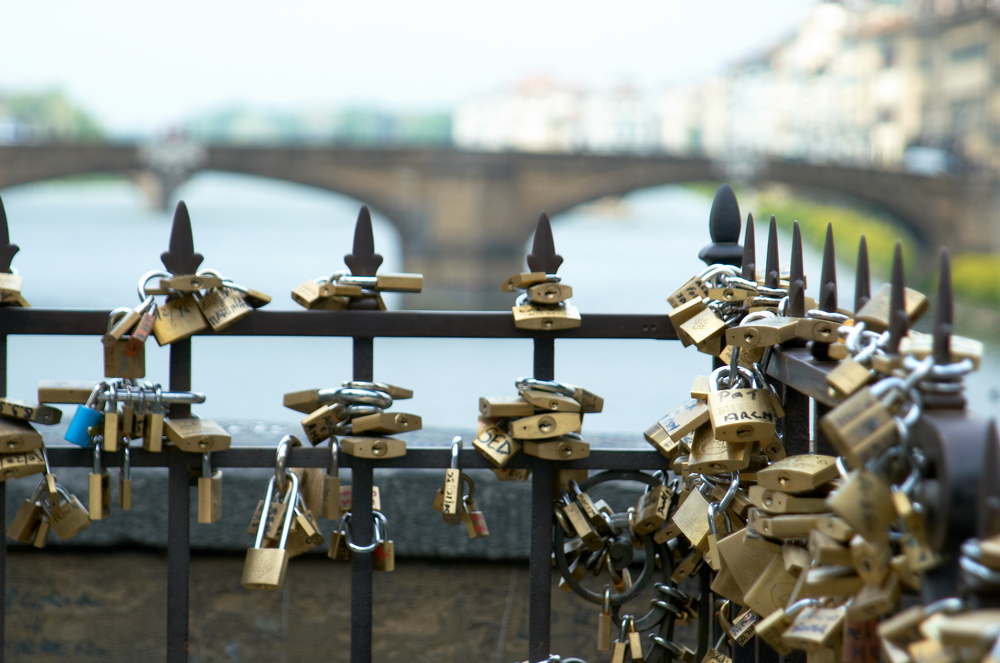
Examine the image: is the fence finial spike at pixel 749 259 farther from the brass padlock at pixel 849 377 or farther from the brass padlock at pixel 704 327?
the brass padlock at pixel 849 377

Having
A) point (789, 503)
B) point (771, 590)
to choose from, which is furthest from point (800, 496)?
point (771, 590)

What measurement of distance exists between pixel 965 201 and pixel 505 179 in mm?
11992

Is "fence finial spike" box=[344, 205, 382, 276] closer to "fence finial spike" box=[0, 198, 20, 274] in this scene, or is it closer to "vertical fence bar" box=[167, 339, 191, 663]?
"vertical fence bar" box=[167, 339, 191, 663]

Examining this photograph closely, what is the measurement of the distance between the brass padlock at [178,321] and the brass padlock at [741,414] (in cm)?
75

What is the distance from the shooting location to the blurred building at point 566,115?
73.8m

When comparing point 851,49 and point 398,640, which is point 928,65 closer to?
point 851,49

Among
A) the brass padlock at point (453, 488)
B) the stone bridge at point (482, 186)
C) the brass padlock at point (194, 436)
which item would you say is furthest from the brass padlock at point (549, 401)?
the stone bridge at point (482, 186)

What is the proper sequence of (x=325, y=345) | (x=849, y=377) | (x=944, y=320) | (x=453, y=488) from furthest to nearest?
(x=325, y=345) → (x=453, y=488) → (x=849, y=377) → (x=944, y=320)

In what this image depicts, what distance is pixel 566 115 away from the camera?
74312 mm

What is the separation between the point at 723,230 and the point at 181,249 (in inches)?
34.7

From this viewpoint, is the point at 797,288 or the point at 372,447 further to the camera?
the point at 372,447

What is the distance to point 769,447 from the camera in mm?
1339

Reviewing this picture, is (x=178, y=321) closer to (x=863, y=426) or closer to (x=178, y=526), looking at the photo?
(x=178, y=526)

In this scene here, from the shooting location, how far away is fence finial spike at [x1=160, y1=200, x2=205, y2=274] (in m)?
1.40
